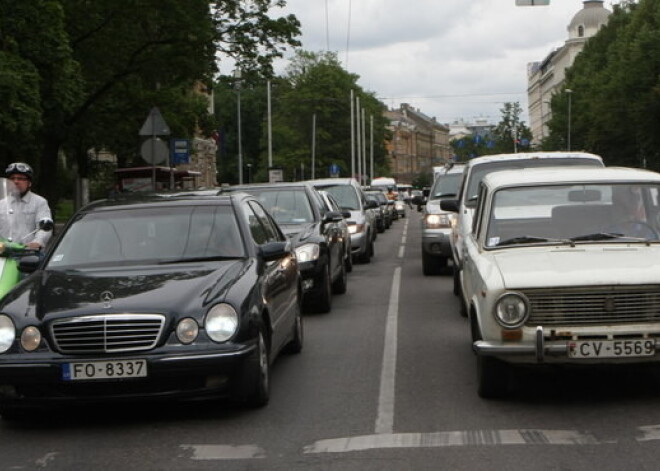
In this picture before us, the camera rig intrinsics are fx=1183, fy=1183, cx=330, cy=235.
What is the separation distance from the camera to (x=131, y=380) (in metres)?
7.15

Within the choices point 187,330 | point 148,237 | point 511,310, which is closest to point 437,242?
point 148,237

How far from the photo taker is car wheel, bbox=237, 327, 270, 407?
7.44 metres

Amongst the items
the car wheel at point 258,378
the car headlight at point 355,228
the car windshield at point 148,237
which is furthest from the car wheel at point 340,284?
the car wheel at point 258,378

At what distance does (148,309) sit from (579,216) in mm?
3318

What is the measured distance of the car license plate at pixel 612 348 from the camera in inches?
287

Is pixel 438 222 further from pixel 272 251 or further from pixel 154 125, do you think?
pixel 272 251

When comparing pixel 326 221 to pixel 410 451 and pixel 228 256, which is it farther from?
pixel 410 451

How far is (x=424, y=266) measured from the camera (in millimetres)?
19688

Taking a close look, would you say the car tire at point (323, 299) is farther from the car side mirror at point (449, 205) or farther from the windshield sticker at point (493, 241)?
the windshield sticker at point (493, 241)

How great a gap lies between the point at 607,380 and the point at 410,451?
8.69 feet

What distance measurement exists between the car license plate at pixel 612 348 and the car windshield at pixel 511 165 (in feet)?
23.8

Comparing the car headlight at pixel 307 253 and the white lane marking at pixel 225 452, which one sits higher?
the car headlight at pixel 307 253

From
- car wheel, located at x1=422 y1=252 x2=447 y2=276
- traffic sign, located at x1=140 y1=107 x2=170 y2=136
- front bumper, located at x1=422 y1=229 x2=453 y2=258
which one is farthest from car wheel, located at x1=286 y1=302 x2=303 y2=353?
traffic sign, located at x1=140 y1=107 x2=170 y2=136

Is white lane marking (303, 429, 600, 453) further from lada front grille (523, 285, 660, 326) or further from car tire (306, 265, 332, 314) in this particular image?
car tire (306, 265, 332, 314)
